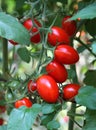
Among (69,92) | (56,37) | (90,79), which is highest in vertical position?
(56,37)

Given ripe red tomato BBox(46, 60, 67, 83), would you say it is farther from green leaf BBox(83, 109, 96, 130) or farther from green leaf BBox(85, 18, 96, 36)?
green leaf BBox(85, 18, 96, 36)

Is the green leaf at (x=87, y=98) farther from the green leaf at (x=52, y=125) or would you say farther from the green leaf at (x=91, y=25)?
the green leaf at (x=91, y=25)

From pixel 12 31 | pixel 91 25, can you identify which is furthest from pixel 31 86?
pixel 91 25

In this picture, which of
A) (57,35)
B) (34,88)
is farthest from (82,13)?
(34,88)

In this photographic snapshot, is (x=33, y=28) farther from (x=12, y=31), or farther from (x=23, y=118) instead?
(x=23, y=118)

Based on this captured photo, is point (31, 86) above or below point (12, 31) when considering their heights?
below

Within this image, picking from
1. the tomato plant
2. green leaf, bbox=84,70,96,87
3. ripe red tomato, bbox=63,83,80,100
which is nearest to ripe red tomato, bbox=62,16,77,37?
the tomato plant

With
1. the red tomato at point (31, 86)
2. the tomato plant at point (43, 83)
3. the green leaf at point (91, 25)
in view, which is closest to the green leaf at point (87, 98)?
the tomato plant at point (43, 83)
